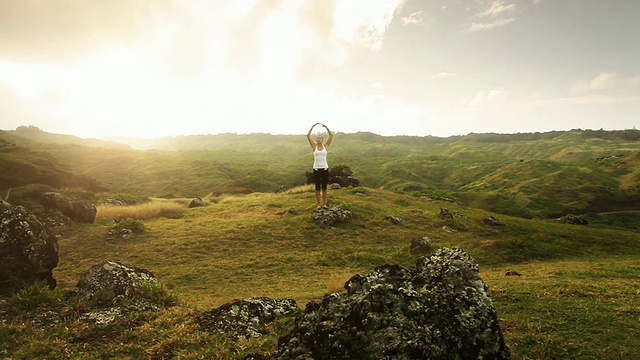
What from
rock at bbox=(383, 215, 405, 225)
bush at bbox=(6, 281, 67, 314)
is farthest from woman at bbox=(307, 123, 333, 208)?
bush at bbox=(6, 281, 67, 314)

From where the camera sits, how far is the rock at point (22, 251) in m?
10.2

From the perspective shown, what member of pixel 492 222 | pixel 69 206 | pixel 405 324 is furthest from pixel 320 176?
pixel 405 324

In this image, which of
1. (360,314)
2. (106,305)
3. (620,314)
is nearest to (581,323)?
(620,314)

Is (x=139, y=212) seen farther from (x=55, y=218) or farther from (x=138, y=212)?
(x=55, y=218)

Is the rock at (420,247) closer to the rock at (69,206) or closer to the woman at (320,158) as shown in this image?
the woman at (320,158)

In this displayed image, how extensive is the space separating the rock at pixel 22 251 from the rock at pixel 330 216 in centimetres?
1538

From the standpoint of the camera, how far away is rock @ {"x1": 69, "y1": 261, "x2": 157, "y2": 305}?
380 inches

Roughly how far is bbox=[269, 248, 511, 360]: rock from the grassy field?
167 cm

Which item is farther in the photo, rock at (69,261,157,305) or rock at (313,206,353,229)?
rock at (313,206,353,229)

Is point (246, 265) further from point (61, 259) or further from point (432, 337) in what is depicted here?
point (432, 337)

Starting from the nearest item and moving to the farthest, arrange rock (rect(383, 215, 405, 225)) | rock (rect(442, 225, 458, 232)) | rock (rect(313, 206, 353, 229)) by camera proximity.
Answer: rock (rect(313, 206, 353, 229)), rock (rect(442, 225, 458, 232)), rock (rect(383, 215, 405, 225))

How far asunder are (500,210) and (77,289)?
271ft

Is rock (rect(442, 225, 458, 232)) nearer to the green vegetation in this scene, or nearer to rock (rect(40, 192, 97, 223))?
the green vegetation

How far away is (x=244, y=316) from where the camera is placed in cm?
871
